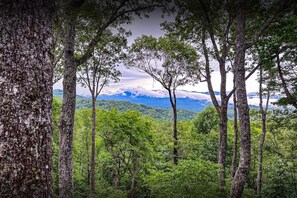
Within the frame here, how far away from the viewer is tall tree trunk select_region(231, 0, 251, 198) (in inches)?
270

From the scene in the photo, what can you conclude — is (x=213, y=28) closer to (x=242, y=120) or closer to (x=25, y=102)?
(x=242, y=120)

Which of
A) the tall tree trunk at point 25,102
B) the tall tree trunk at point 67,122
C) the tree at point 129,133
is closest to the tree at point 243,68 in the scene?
the tall tree trunk at point 67,122

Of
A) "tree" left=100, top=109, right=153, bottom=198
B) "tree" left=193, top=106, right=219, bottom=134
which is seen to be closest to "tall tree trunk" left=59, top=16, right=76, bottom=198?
"tree" left=100, top=109, right=153, bottom=198

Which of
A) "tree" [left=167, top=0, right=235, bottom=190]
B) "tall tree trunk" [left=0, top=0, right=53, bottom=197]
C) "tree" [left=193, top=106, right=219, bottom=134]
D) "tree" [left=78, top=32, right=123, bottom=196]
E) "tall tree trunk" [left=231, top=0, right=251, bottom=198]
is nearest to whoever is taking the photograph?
"tall tree trunk" [left=0, top=0, right=53, bottom=197]

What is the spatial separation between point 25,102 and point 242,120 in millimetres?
6308

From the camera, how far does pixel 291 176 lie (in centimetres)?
1816

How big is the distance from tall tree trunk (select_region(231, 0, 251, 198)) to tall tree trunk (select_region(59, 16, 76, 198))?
4771 mm

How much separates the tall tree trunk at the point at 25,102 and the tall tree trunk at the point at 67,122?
503 cm

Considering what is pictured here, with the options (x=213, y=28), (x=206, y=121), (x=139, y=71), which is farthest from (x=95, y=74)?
(x=206, y=121)

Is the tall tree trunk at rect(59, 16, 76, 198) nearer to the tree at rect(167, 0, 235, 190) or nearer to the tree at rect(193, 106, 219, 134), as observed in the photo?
the tree at rect(167, 0, 235, 190)

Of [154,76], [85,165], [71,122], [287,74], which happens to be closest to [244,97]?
[71,122]

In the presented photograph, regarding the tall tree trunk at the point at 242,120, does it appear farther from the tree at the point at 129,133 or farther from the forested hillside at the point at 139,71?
the tree at the point at 129,133

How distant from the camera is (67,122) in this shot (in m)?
6.96

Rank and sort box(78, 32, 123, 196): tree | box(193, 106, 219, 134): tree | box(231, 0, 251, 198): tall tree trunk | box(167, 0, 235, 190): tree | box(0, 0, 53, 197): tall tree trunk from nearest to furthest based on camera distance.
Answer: box(0, 0, 53, 197): tall tree trunk → box(231, 0, 251, 198): tall tree trunk → box(167, 0, 235, 190): tree → box(78, 32, 123, 196): tree → box(193, 106, 219, 134): tree
